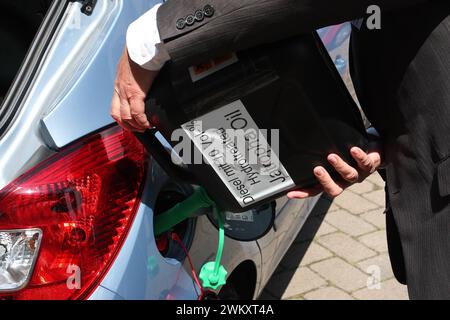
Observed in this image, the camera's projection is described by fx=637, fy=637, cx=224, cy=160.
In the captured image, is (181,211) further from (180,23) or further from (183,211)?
(180,23)

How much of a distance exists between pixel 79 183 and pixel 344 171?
0.61 meters

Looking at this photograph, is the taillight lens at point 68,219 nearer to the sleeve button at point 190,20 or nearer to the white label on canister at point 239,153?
the white label on canister at point 239,153

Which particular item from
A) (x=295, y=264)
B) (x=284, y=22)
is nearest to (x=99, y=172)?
(x=284, y=22)

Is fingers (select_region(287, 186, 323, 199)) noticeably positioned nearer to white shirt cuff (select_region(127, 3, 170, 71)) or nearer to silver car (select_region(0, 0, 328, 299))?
silver car (select_region(0, 0, 328, 299))

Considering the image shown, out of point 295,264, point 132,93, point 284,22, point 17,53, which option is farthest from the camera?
point 295,264

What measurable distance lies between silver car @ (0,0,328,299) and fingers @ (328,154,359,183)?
0.43 meters

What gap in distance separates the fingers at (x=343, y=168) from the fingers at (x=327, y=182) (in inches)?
1.2

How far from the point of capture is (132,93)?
1.40 meters

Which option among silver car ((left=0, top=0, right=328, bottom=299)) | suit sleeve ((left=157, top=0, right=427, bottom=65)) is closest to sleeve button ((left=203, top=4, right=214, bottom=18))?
suit sleeve ((left=157, top=0, right=427, bottom=65))

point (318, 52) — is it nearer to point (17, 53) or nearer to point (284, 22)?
point (284, 22)

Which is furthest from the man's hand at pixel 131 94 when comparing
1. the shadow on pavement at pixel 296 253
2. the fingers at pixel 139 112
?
the shadow on pavement at pixel 296 253

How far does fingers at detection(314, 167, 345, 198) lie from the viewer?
149 centimetres
